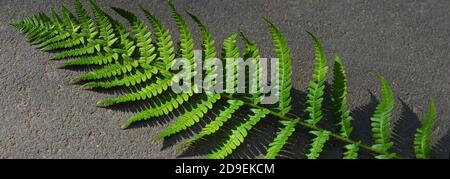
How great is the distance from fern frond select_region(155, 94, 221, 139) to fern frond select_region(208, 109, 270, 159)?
0.19 metres

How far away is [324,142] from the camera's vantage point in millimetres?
2771

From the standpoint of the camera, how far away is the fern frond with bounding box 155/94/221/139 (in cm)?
281

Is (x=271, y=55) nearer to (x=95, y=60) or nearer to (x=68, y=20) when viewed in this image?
(x=95, y=60)

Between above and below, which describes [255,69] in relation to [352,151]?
above

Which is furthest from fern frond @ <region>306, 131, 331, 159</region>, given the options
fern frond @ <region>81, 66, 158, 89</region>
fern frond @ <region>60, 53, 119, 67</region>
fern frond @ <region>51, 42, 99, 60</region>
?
fern frond @ <region>51, 42, 99, 60</region>

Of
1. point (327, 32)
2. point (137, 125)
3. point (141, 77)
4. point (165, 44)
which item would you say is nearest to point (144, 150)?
point (137, 125)

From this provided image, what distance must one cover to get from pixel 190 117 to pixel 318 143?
689 millimetres

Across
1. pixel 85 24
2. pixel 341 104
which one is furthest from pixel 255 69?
pixel 85 24

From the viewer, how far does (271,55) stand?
121 inches

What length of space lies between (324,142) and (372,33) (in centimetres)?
77

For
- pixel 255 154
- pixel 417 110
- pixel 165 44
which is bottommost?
pixel 255 154

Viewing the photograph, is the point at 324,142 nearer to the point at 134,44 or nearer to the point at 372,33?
the point at 372,33

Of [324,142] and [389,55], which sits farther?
[389,55]

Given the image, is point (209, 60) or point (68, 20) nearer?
point (209, 60)
